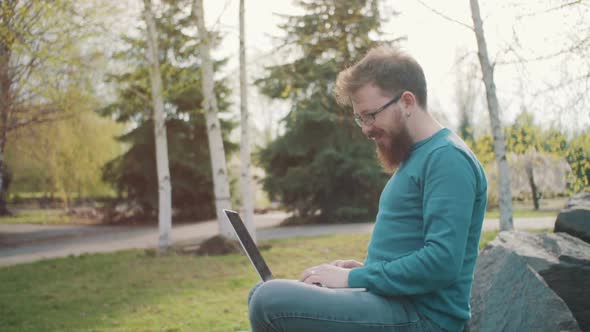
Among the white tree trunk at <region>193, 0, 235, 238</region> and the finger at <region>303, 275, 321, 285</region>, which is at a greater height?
the white tree trunk at <region>193, 0, 235, 238</region>

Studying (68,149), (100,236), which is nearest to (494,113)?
(100,236)

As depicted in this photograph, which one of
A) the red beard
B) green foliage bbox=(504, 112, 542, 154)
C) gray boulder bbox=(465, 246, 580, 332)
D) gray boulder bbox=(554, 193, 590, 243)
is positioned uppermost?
green foliage bbox=(504, 112, 542, 154)

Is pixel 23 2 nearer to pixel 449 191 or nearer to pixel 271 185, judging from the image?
pixel 449 191

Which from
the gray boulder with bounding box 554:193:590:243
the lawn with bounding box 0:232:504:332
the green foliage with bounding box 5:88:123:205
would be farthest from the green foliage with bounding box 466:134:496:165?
the green foliage with bounding box 5:88:123:205

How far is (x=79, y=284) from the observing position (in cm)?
806

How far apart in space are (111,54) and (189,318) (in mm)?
7922

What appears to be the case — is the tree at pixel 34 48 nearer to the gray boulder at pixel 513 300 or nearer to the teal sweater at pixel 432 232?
the gray boulder at pixel 513 300

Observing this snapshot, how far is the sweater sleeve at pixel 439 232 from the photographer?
1.80m

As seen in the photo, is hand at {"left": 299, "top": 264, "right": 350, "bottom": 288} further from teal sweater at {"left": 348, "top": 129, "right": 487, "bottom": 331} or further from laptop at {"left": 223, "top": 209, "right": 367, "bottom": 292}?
laptop at {"left": 223, "top": 209, "right": 367, "bottom": 292}

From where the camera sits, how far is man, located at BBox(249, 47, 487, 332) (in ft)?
5.99

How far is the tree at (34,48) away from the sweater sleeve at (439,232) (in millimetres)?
8711

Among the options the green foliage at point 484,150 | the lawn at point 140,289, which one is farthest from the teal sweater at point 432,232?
the green foliage at point 484,150

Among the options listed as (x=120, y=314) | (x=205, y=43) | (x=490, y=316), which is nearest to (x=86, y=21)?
(x=205, y=43)

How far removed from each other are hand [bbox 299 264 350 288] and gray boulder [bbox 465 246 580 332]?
4.97 feet
